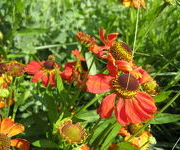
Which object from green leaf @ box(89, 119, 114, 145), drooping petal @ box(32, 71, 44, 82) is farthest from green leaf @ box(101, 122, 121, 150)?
drooping petal @ box(32, 71, 44, 82)

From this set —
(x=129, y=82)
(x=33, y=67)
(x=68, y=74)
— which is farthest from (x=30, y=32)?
(x=129, y=82)

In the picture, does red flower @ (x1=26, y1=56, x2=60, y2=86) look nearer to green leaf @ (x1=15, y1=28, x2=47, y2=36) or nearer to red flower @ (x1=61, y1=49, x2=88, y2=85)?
red flower @ (x1=61, y1=49, x2=88, y2=85)

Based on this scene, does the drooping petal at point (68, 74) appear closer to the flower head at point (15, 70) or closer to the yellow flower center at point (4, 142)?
the flower head at point (15, 70)

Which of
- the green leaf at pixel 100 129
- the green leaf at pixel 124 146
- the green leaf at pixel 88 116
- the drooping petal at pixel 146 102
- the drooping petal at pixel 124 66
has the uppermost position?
the drooping petal at pixel 124 66

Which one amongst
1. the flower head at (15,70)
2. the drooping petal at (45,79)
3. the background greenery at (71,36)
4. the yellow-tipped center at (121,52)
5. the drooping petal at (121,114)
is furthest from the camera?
the background greenery at (71,36)

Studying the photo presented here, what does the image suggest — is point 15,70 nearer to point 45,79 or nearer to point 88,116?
point 45,79

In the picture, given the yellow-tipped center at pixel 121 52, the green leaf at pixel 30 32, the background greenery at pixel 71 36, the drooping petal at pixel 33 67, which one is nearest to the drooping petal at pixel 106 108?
the yellow-tipped center at pixel 121 52

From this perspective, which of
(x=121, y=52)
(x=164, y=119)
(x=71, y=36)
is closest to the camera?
(x=121, y=52)

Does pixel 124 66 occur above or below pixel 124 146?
above
